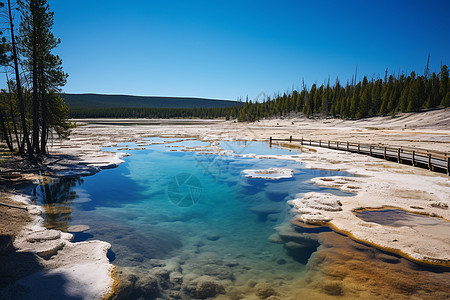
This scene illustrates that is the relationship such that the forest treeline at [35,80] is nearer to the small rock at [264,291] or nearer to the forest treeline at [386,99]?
the small rock at [264,291]

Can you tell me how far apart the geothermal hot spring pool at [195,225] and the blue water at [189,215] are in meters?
0.03

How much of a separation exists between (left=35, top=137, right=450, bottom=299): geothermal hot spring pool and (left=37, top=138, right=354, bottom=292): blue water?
0.03m

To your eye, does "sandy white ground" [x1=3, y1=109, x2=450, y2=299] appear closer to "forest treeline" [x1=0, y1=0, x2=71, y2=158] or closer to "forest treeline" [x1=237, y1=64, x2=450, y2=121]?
"forest treeline" [x1=0, y1=0, x2=71, y2=158]

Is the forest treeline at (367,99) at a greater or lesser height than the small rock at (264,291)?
greater

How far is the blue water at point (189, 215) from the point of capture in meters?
7.01

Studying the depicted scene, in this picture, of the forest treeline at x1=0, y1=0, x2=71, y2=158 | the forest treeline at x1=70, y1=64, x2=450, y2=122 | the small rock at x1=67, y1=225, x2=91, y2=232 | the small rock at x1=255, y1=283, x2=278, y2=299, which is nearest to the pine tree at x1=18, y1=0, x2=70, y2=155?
the forest treeline at x1=0, y1=0, x2=71, y2=158

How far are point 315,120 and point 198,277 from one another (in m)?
76.0

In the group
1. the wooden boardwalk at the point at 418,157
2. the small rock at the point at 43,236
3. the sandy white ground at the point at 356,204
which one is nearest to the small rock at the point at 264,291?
the sandy white ground at the point at 356,204

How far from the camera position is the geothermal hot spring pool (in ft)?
20.5

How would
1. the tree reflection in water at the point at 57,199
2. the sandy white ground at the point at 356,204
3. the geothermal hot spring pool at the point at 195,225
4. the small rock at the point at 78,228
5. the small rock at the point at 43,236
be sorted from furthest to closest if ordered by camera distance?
the tree reflection in water at the point at 57,199
the small rock at the point at 78,228
the small rock at the point at 43,236
the geothermal hot spring pool at the point at 195,225
the sandy white ground at the point at 356,204

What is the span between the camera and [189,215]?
10484mm

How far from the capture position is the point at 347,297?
A: 5219 mm

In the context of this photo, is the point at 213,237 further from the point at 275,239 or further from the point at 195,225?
the point at 275,239

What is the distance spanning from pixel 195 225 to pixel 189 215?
3.43ft
